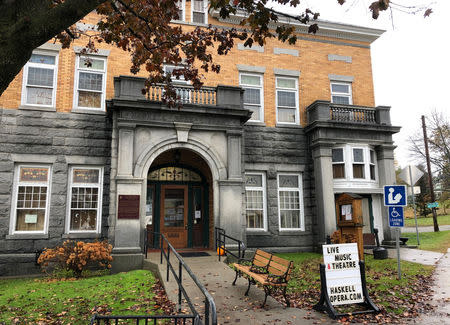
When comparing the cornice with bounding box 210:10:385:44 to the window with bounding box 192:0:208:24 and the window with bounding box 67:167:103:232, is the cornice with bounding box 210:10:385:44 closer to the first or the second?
the window with bounding box 192:0:208:24

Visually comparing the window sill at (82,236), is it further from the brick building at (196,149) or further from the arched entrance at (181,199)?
the arched entrance at (181,199)

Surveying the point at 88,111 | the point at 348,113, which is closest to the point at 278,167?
the point at 348,113

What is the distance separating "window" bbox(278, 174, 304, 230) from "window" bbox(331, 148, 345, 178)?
169cm

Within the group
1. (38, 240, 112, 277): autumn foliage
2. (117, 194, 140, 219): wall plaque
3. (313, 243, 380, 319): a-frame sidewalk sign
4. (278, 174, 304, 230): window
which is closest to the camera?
(313, 243, 380, 319): a-frame sidewalk sign

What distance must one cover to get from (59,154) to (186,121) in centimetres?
497

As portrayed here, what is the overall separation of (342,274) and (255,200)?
322 inches

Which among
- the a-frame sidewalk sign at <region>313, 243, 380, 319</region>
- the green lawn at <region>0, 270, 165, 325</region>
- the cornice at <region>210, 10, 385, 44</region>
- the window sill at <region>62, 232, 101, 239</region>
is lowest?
the green lawn at <region>0, 270, 165, 325</region>

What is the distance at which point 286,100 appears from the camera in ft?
52.5

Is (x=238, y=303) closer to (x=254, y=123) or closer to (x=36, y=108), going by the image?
(x=254, y=123)

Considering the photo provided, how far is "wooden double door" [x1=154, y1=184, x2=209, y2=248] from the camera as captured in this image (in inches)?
558

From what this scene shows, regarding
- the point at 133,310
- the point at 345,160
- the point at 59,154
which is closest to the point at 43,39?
the point at 133,310

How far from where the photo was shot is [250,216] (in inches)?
572

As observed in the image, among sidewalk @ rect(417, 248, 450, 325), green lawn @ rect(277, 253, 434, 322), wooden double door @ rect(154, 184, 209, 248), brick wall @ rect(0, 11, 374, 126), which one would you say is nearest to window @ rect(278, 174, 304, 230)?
brick wall @ rect(0, 11, 374, 126)

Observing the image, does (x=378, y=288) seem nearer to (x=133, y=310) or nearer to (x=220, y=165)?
(x=133, y=310)
